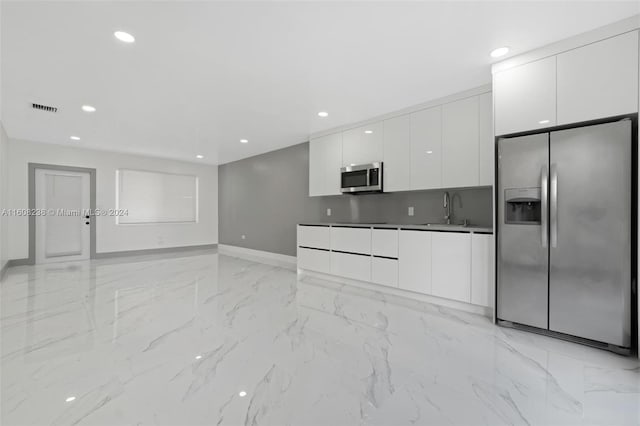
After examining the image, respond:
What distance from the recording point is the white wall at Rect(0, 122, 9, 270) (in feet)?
16.0

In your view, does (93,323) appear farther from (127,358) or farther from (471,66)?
(471,66)

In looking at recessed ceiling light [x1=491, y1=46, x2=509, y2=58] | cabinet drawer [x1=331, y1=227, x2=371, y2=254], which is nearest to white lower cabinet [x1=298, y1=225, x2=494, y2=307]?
cabinet drawer [x1=331, y1=227, x2=371, y2=254]

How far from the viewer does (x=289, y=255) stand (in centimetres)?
616

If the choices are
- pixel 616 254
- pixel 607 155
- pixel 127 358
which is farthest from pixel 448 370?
pixel 127 358

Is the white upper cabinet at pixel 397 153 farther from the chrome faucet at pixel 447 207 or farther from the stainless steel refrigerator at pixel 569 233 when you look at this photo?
the stainless steel refrigerator at pixel 569 233

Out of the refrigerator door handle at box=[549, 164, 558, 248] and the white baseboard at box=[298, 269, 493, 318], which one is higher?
the refrigerator door handle at box=[549, 164, 558, 248]

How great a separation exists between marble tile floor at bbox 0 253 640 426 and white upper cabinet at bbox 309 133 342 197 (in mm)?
2015

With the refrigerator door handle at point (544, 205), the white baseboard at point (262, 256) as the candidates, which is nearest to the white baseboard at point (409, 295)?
the refrigerator door handle at point (544, 205)

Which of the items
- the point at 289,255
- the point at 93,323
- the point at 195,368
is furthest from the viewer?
the point at 289,255

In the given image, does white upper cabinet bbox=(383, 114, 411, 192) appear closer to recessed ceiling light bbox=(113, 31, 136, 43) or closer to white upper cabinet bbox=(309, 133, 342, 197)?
white upper cabinet bbox=(309, 133, 342, 197)

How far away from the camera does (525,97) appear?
2703mm

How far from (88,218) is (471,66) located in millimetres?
7567

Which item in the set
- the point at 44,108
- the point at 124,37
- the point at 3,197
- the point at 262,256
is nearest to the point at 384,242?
the point at 124,37

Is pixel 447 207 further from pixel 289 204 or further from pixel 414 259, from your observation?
pixel 289 204
